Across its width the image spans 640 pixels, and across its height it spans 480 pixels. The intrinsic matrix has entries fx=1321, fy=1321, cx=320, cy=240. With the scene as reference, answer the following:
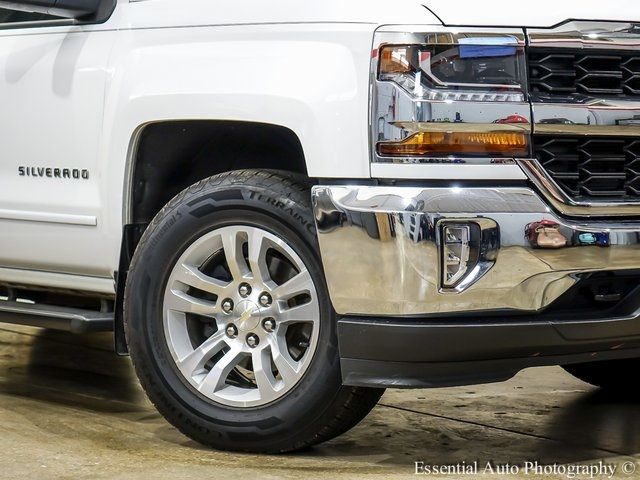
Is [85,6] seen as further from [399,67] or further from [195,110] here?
[399,67]

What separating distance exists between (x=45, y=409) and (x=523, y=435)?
5.78 feet

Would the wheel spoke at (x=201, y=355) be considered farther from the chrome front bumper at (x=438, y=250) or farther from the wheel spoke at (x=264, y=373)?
the chrome front bumper at (x=438, y=250)

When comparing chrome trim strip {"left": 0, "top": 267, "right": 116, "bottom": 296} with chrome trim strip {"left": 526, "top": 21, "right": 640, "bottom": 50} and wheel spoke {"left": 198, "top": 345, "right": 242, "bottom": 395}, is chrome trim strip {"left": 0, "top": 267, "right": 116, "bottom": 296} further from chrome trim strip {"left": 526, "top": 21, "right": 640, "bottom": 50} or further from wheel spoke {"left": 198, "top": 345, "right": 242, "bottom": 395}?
chrome trim strip {"left": 526, "top": 21, "right": 640, "bottom": 50}

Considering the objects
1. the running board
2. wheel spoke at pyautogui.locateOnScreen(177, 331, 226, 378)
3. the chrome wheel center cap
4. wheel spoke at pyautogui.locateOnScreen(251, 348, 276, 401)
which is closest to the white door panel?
the running board

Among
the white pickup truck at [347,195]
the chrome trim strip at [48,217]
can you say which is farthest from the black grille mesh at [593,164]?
the chrome trim strip at [48,217]

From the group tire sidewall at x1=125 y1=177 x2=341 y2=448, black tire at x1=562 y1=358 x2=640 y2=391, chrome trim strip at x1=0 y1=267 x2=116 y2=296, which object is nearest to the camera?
tire sidewall at x1=125 y1=177 x2=341 y2=448

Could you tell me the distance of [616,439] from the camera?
4527mm

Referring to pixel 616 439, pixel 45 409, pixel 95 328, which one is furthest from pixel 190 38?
pixel 616 439

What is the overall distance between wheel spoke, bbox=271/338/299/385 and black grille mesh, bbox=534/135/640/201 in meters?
0.97

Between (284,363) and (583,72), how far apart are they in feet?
4.08

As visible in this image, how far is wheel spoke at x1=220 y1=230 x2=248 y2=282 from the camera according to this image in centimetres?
409

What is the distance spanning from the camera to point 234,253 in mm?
4086

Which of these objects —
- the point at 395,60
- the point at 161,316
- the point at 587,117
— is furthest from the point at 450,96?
the point at 161,316

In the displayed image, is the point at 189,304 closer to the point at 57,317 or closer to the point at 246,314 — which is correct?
the point at 246,314
